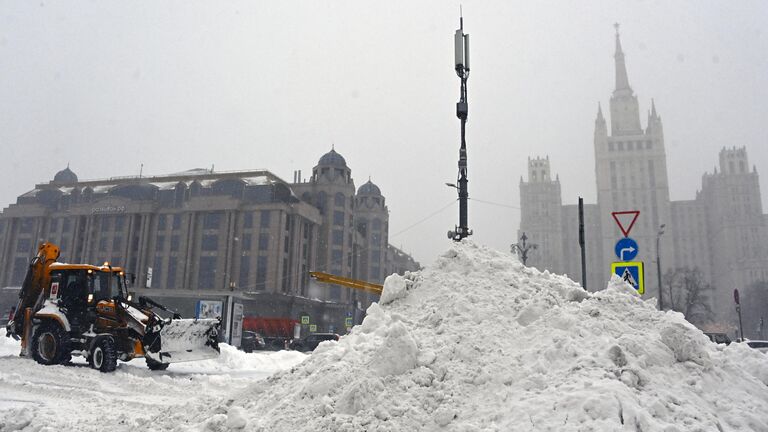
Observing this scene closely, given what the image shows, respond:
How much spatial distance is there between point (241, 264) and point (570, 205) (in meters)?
109

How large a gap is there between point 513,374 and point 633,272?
5.91 metres

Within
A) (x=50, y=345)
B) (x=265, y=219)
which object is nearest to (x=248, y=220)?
(x=265, y=219)

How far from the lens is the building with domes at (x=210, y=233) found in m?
56.4

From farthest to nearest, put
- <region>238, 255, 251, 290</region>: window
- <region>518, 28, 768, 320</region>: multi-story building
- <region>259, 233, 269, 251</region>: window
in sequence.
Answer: <region>518, 28, 768, 320</region>: multi-story building, <region>259, 233, 269, 251</region>: window, <region>238, 255, 251, 290</region>: window

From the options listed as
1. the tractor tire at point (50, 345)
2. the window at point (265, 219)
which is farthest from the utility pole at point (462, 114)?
the window at point (265, 219)

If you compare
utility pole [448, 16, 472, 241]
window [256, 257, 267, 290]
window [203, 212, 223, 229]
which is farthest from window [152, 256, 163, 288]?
utility pole [448, 16, 472, 241]

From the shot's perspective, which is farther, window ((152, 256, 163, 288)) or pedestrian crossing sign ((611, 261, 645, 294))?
Answer: window ((152, 256, 163, 288))

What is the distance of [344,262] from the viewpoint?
212 ft

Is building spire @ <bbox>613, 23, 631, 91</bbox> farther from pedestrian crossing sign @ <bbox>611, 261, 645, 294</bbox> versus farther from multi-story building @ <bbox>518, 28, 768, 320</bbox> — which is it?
pedestrian crossing sign @ <bbox>611, 261, 645, 294</bbox>

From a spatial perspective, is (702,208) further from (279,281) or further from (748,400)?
(748,400)

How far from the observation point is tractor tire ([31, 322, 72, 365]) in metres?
13.4

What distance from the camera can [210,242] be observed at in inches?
2288

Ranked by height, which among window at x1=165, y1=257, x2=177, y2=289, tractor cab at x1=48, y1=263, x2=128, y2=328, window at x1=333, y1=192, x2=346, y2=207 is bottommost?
tractor cab at x1=48, y1=263, x2=128, y2=328

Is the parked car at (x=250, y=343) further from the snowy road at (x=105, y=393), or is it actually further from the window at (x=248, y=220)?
the window at (x=248, y=220)
